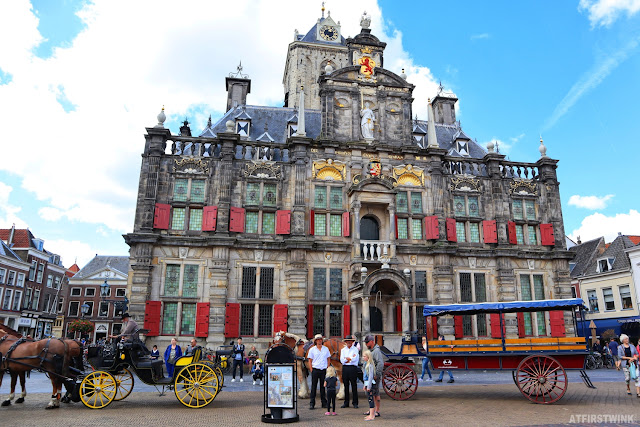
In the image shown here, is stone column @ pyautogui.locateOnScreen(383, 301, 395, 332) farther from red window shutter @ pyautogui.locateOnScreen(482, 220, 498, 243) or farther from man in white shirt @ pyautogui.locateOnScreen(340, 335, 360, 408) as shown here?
man in white shirt @ pyautogui.locateOnScreen(340, 335, 360, 408)

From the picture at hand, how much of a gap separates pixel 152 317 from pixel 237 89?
2002cm

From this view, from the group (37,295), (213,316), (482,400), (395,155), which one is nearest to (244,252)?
(213,316)

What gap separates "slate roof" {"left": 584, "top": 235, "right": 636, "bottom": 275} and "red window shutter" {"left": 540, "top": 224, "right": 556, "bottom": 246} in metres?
13.0

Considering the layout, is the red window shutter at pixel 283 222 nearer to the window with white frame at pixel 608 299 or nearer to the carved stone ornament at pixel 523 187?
the carved stone ornament at pixel 523 187

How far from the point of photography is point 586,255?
44.2 m

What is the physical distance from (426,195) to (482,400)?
17.0 metres

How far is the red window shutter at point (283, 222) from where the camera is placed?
26.3m

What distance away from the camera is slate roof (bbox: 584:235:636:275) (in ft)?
123

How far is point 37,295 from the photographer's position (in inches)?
1993

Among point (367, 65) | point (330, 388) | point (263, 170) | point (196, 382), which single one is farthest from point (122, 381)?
point (367, 65)

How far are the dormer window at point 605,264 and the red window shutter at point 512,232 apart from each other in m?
16.2

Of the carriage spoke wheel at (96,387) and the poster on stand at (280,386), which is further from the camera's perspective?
the carriage spoke wheel at (96,387)

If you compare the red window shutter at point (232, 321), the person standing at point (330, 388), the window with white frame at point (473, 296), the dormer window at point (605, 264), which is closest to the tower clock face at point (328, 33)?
the window with white frame at point (473, 296)

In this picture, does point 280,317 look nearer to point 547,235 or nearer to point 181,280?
point 181,280
